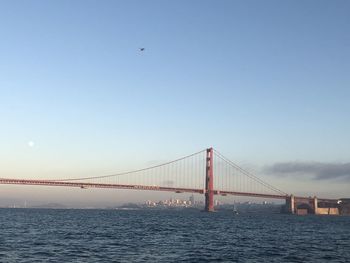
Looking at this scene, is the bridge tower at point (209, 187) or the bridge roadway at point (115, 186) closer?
the bridge roadway at point (115, 186)

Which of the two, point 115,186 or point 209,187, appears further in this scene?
point 209,187

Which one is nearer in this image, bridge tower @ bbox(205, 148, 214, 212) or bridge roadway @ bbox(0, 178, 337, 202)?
bridge roadway @ bbox(0, 178, 337, 202)

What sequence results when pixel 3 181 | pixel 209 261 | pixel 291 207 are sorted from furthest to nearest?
1. pixel 291 207
2. pixel 3 181
3. pixel 209 261

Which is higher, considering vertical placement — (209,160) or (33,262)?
(209,160)

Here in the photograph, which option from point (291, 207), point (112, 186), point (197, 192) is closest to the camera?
point (112, 186)

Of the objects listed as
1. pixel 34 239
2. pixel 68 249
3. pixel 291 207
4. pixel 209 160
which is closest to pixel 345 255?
pixel 68 249

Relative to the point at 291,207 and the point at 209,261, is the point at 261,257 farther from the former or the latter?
the point at 291,207

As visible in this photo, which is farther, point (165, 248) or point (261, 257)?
point (165, 248)

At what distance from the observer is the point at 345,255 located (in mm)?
39375

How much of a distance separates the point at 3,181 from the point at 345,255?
99.2 meters

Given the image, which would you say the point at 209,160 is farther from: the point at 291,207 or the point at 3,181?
the point at 3,181

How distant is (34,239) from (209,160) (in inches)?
5002

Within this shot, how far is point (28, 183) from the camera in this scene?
124m

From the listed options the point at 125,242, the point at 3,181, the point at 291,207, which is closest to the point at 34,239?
the point at 125,242
